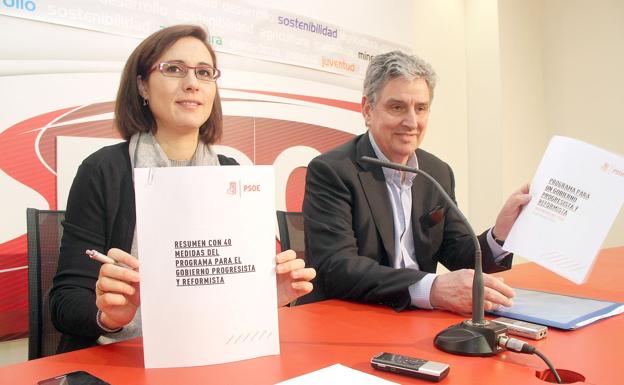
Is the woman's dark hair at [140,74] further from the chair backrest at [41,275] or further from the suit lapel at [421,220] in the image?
the suit lapel at [421,220]

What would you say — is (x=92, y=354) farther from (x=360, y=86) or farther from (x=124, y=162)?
(x=360, y=86)

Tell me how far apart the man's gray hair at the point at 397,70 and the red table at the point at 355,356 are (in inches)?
33.7

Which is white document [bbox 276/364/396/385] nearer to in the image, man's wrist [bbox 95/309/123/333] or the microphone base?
the microphone base

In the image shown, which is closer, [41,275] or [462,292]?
[462,292]

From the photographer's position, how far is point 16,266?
1914mm

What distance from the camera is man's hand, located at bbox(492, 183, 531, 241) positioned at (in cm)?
131

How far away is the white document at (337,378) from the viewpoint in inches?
31.5

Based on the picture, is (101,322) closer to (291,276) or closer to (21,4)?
(291,276)

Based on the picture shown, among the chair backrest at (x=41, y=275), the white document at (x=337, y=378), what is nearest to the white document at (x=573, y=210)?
the white document at (x=337, y=378)

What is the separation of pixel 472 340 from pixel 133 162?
3.46ft

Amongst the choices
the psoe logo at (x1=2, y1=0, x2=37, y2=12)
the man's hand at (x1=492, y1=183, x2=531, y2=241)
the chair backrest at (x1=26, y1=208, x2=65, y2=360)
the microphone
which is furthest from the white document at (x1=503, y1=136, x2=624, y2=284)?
the psoe logo at (x1=2, y1=0, x2=37, y2=12)

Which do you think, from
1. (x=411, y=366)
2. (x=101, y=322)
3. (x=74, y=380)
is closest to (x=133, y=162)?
(x=101, y=322)

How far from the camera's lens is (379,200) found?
167 cm

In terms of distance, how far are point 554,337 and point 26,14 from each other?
6.89 ft
